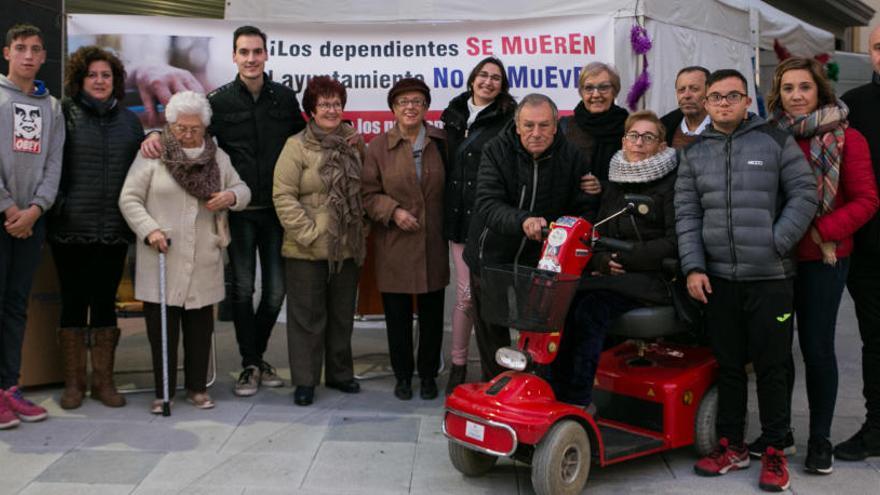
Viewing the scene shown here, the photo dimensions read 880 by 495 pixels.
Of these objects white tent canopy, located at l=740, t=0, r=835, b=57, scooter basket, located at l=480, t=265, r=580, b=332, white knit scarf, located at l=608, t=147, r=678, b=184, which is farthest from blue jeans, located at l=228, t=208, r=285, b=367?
white tent canopy, located at l=740, t=0, r=835, b=57

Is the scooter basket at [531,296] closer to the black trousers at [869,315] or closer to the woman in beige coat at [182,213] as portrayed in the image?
the black trousers at [869,315]

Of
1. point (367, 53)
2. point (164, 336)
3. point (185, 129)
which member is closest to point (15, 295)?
point (164, 336)

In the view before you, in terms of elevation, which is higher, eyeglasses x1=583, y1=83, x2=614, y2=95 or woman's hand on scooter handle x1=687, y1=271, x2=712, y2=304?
eyeglasses x1=583, y1=83, x2=614, y2=95

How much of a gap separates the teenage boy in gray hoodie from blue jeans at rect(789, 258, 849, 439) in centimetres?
371

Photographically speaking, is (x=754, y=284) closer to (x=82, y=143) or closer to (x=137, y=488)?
(x=137, y=488)

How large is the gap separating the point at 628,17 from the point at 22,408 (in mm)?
4291

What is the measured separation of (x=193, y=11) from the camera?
8.18 metres

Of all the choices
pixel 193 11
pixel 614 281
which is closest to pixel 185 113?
pixel 614 281

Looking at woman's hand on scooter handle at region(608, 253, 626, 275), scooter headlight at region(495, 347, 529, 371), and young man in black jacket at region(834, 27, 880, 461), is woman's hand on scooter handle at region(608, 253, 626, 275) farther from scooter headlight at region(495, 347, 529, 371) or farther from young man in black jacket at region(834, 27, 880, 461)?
young man in black jacket at region(834, 27, 880, 461)

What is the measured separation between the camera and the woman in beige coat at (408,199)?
195 inches

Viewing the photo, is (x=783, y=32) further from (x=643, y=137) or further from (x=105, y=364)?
(x=105, y=364)

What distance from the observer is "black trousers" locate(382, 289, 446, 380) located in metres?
5.16

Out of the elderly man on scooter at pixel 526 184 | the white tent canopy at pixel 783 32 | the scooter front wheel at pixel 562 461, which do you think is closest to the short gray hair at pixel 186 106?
the elderly man on scooter at pixel 526 184

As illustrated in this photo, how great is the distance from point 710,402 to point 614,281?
0.76 m
